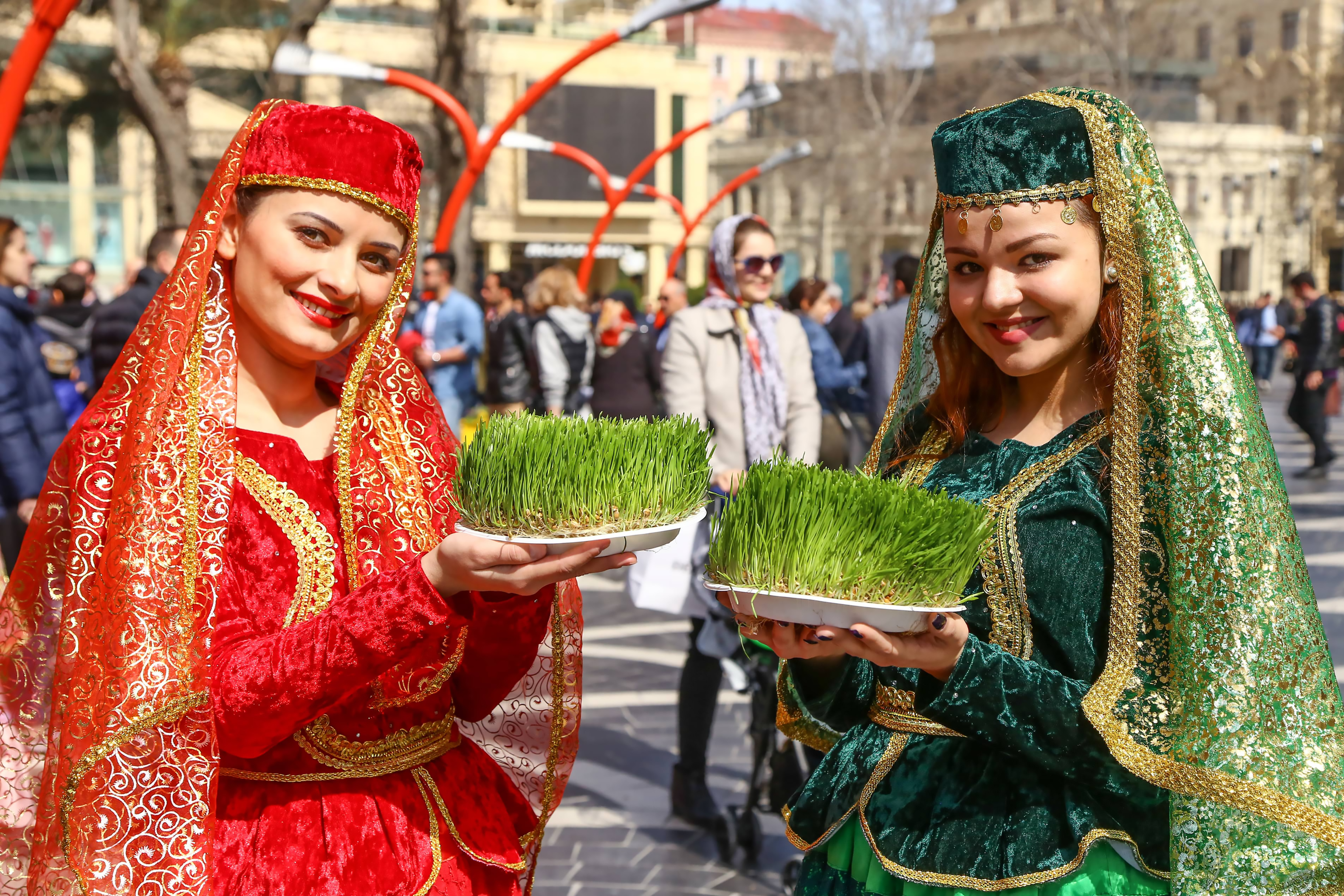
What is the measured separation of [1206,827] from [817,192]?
5158 cm

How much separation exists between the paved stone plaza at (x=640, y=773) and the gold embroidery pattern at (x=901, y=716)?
2.64m

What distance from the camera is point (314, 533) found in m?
2.08

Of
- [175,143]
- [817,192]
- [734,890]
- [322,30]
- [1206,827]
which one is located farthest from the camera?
[817,192]

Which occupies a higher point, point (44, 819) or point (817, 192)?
point (817, 192)

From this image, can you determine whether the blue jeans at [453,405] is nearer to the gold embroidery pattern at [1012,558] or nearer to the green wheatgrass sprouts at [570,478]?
the gold embroidery pattern at [1012,558]

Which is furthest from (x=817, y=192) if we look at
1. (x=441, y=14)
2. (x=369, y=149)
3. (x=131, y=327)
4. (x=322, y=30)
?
(x=369, y=149)

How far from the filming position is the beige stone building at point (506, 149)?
3969 cm

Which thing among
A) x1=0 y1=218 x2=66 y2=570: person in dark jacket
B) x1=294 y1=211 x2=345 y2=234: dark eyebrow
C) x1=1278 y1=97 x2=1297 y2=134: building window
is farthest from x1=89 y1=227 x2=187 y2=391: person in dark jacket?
x1=1278 y1=97 x2=1297 y2=134: building window

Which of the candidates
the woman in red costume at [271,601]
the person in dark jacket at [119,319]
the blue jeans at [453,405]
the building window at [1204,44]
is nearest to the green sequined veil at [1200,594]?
the woman in red costume at [271,601]

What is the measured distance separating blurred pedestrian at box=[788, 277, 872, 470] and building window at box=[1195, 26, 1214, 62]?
61563mm

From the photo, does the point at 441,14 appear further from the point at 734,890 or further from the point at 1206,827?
the point at 1206,827

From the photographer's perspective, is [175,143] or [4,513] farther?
[175,143]

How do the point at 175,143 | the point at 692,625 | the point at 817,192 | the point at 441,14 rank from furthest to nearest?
1. the point at 817,192
2. the point at 441,14
3. the point at 175,143
4. the point at 692,625

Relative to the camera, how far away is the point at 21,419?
5969mm
